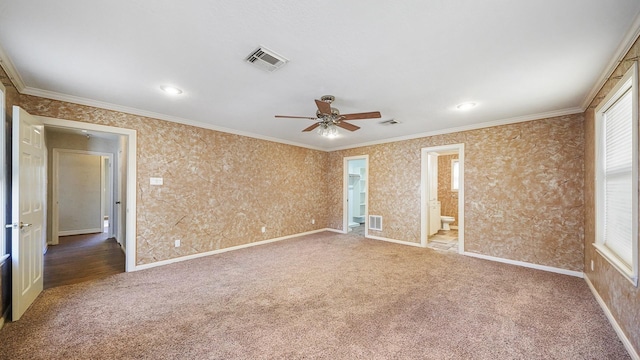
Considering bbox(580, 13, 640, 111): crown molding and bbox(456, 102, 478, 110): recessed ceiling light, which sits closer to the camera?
bbox(580, 13, 640, 111): crown molding

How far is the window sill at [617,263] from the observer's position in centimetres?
179

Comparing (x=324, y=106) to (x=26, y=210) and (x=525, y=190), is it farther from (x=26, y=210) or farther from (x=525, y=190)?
(x=525, y=190)

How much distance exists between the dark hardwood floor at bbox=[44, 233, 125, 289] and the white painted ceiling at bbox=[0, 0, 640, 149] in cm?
243

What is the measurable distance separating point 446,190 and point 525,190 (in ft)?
12.2

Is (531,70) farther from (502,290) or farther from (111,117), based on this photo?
(111,117)

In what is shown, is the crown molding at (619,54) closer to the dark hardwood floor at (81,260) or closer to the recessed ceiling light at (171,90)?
the recessed ceiling light at (171,90)

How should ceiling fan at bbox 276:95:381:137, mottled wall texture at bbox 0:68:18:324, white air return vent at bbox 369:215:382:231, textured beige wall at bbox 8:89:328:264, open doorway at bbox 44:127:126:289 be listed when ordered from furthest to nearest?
1. white air return vent at bbox 369:215:382:231
2. open doorway at bbox 44:127:126:289
3. textured beige wall at bbox 8:89:328:264
4. ceiling fan at bbox 276:95:381:137
5. mottled wall texture at bbox 0:68:18:324

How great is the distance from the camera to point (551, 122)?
3.59 m

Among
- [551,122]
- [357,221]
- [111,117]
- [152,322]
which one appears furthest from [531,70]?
[357,221]

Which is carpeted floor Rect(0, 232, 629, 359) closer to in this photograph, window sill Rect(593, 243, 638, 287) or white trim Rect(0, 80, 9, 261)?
window sill Rect(593, 243, 638, 287)

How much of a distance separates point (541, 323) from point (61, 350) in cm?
407

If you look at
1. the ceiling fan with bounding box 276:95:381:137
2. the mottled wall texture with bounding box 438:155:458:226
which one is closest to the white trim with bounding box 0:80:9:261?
the ceiling fan with bounding box 276:95:381:137

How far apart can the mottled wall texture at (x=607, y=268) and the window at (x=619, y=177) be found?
0.35ft

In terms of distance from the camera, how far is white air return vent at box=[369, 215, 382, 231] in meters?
5.70
